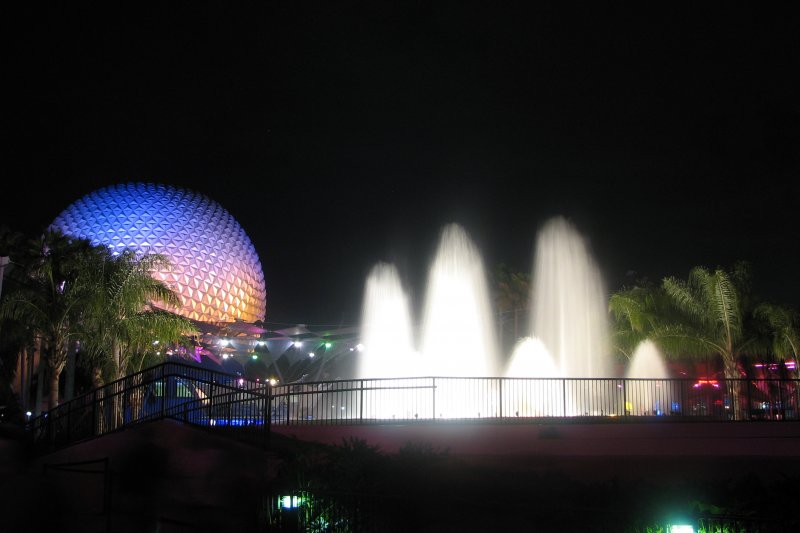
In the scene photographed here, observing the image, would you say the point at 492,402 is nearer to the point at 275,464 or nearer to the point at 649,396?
the point at 649,396

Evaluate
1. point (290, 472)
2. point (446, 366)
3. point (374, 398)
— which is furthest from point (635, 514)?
point (446, 366)

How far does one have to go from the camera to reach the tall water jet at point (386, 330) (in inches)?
1232

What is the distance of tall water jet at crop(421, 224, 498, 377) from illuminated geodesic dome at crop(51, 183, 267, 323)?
19.3 m

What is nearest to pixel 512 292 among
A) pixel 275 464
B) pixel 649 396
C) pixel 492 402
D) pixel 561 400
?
pixel 649 396

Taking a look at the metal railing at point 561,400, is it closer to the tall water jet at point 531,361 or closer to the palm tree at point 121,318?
the palm tree at point 121,318

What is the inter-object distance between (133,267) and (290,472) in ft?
48.6

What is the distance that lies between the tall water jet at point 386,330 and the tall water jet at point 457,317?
115cm

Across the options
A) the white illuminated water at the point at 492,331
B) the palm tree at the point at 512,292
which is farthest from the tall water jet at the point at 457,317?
the palm tree at the point at 512,292

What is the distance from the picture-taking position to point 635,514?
23.2 feet

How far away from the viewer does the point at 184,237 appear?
161 feet

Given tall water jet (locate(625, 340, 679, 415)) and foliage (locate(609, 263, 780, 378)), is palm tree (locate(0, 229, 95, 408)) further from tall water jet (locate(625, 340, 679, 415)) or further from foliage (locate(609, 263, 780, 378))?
foliage (locate(609, 263, 780, 378))

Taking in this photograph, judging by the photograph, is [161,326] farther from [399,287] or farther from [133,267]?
[399,287]

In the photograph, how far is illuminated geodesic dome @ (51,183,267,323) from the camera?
47469 mm

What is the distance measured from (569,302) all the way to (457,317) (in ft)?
14.0
